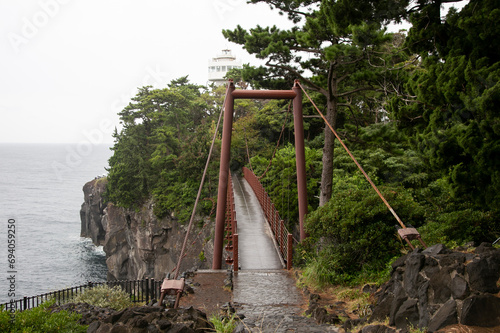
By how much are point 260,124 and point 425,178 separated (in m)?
17.0

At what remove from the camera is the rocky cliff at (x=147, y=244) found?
24.4 metres

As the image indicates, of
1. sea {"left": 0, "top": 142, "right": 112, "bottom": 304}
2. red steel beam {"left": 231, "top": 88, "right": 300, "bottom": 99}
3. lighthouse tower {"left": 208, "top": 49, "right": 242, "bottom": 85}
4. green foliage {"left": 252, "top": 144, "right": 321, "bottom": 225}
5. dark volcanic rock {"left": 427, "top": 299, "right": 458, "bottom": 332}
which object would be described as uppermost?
lighthouse tower {"left": 208, "top": 49, "right": 242, "bottom": 85}

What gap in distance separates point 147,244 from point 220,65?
38233mm

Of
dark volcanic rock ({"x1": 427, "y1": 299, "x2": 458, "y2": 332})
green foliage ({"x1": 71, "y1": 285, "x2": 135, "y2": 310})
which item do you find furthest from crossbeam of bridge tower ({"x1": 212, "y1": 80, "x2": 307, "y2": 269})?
dark volcanic rock ({"x1": 427, "y1": 299, "x2": 458, "y2": 332})

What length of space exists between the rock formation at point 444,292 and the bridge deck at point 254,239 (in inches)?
226

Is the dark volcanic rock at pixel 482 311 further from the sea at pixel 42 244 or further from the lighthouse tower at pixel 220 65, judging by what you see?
the lighthouse tower at pixel 220 65

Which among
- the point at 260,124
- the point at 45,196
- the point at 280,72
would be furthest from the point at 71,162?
the point at 280,72

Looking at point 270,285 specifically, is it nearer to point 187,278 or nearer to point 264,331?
point 187,278

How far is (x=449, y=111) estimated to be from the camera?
631cm

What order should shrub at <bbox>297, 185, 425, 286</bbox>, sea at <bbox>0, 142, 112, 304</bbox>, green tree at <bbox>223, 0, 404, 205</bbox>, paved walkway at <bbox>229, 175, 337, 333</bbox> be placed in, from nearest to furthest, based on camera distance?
1. paved walkway at <bbox>229, 175, 337, 333</bbox>
2. shrub at <bbox>297, 185, 425, 286</bbox>
3. green tree at <bbox>223, 0, 404, 205</bbox>
4. sea at <bbox>0, 142, 112, 304</bbox>

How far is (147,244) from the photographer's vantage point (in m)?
30.4

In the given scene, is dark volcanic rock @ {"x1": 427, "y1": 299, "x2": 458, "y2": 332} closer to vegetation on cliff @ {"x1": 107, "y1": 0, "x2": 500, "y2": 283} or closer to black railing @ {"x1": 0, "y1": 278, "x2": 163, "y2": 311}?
vegetation on cliff @ {"x1": 107, "y1": 0, "x2": 500, "y2": 283}

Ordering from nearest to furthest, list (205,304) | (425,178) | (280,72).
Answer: (205,304) < (280,72) < (425,178)

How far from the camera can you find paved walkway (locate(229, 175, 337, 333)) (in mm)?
5223
